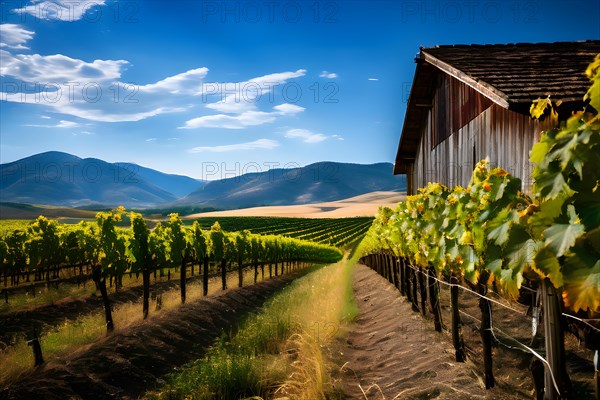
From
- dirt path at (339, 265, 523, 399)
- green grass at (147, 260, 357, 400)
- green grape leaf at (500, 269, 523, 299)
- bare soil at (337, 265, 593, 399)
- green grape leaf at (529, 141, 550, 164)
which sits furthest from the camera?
green grass at (147, 260, 357, 400)

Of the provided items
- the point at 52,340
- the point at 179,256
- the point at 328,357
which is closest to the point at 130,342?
the point at 52,340

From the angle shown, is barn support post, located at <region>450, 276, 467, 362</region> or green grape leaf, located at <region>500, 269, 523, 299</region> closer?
green grape leaf, located at <region>500, 269, 523, 299</region>

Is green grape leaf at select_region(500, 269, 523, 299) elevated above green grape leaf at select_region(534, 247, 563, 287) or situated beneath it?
situated beneath

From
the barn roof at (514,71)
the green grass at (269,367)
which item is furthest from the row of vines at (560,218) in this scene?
the barn roof at (514,71)

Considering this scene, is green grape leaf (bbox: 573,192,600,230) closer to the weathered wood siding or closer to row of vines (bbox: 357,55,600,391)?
row of vines (bbox: 357,55,600,391)

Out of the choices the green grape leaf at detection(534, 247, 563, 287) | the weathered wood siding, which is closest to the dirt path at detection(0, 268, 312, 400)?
the weathered wood siding

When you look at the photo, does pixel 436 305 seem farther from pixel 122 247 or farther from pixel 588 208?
pixel 122 247

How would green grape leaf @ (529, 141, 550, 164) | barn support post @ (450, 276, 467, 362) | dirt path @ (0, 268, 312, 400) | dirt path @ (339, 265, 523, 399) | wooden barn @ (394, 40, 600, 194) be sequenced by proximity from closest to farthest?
1. green grape leaf @ (529, 141, 550, 164)
2. dirt path @ (339, 265, 523, 399)
3. barn support post @ (450, 276, 467, 362)
4. dirt path @ (0, 268, 312, 400)
5. wooden barn @ (394, 40, 600, 194)

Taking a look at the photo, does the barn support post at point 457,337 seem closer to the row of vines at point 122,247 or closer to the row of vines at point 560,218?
the row of vines at point 560,218

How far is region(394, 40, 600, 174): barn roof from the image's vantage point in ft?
29.1

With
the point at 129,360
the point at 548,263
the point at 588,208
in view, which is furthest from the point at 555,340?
the point at 129,360

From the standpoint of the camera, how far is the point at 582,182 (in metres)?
2.94

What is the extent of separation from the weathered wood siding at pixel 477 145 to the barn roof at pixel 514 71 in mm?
602

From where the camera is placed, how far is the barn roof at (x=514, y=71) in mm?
8883
